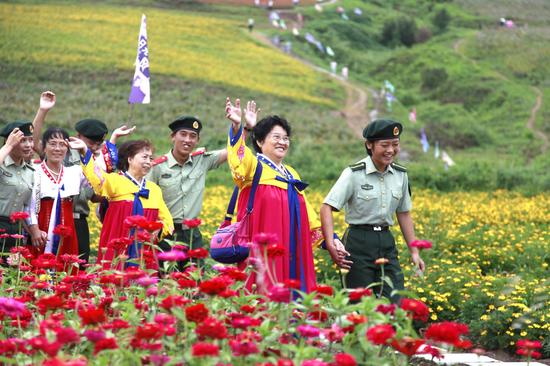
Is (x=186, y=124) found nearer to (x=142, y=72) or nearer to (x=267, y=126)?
(x=142, y=72)

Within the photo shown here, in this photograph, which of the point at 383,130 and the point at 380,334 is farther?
the point at 383,130

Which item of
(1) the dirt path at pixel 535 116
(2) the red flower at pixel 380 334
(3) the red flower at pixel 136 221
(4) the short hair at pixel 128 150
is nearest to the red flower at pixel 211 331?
(2) the red flower at pixel 380 334

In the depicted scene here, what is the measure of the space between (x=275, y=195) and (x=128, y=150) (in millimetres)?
1273

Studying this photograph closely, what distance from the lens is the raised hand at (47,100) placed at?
597cm

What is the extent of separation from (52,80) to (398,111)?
45.2 ft

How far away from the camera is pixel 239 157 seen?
5.08 meters

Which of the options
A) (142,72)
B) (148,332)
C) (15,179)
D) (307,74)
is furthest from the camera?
(307,74)

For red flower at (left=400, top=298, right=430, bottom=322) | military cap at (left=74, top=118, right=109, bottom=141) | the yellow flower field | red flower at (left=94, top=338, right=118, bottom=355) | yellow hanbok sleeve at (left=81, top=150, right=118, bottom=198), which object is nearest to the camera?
red flower at (left=94, top=338, right=118, bottom=355)

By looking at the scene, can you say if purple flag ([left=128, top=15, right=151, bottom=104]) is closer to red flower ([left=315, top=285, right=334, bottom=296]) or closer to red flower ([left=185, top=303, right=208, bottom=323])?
red flower ([left=315, top=285, right=334, bottom=296])

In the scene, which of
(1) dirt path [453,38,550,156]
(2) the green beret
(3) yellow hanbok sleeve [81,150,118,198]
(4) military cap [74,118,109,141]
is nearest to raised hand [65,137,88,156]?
(3) yellow hanbok sleeve [81,150,118,198]

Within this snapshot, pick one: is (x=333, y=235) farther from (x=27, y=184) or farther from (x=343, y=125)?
(x=343, y=125)

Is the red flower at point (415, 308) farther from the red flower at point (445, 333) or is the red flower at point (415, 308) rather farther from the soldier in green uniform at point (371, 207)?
the soldier in green uniform at point (371, 207)

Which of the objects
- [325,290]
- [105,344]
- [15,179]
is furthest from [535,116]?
[105,344]

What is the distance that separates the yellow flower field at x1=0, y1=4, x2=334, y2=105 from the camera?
1309 inches
